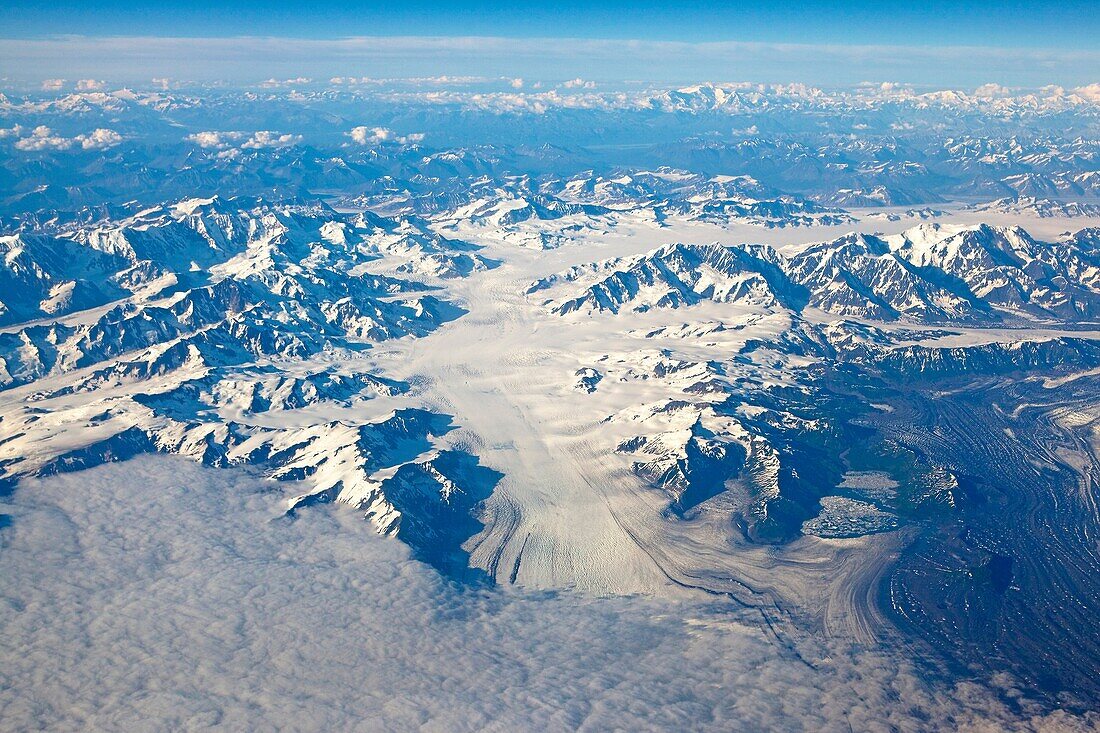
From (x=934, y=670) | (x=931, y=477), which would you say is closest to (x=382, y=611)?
(x=934, y=670)

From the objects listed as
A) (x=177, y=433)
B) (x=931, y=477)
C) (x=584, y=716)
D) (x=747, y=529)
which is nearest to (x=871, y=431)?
(x=931, y=477)

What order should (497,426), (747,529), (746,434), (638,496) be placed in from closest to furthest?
(747,529) < (638,496) < (746,434) < (497,426)

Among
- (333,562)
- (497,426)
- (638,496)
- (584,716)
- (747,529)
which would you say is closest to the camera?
(584,716)

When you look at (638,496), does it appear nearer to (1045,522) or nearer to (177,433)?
(1045,522)

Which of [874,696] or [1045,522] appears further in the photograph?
[1045,522]

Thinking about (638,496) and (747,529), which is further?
(638,496)

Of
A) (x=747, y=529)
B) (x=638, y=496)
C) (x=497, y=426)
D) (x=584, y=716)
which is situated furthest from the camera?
(x=497, y=426)

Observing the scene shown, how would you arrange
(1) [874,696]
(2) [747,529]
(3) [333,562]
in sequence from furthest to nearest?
(2) [747,529], (3) [333,562], (1) [874,696]

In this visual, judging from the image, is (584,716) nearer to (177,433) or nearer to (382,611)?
(382,611)

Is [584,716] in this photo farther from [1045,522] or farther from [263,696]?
[1045,522]
